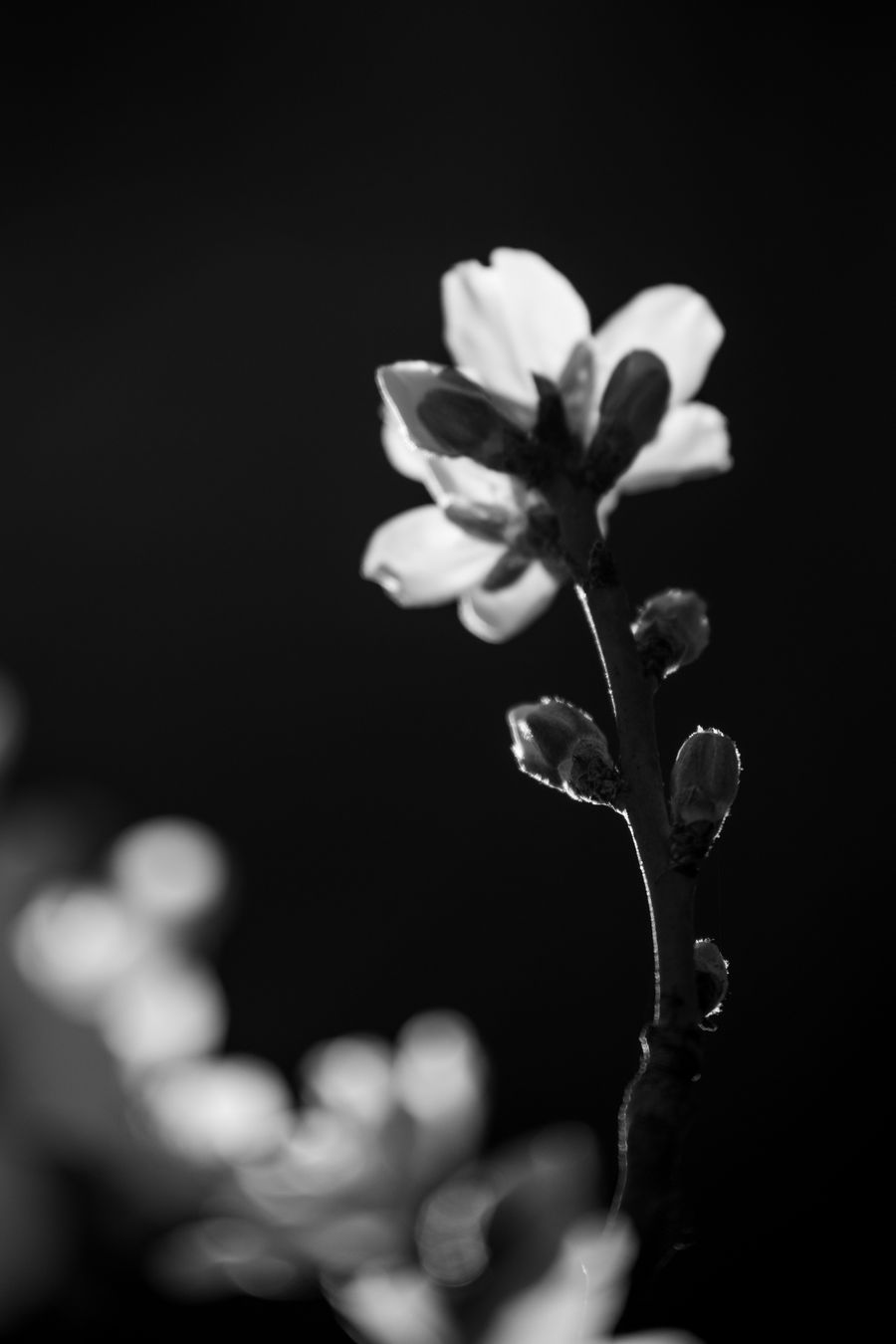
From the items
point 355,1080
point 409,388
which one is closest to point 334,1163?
point 355,1080

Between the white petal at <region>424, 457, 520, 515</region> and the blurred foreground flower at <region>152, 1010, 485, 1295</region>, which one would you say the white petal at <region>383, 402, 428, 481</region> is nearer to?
the white petal at <region>424, 457, 520, 515</region>

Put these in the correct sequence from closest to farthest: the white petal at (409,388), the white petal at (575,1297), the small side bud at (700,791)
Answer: the white petal at (575,1297)
the small side bud at (700,791)
the white petal at (409,388)

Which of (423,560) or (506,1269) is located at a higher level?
(423,560)

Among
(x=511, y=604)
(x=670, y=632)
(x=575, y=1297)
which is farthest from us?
(x=511, y=604)

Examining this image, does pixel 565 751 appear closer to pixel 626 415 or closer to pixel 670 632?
pixel 670 632

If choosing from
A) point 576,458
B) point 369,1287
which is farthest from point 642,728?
point 369,1287

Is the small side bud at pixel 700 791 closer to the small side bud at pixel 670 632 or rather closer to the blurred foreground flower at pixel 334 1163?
the small side bud at pixel 670 632

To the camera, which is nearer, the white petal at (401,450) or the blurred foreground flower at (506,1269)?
the blurred foreground flower at (506,1269)

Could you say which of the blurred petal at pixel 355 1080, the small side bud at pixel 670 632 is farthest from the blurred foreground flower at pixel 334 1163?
the small side bud at pixel 670 632
